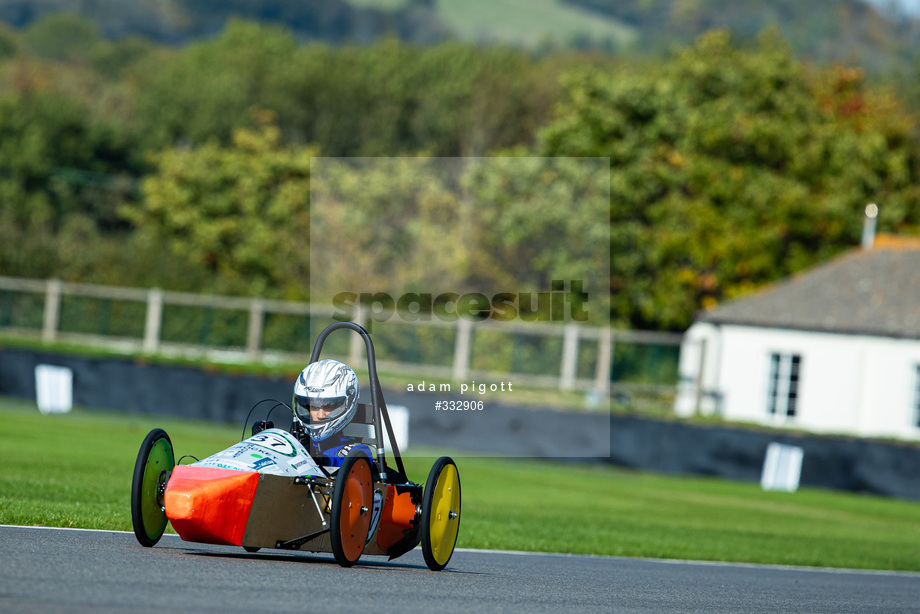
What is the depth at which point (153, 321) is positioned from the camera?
34938mm

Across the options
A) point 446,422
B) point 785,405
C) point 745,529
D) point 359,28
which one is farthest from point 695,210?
point 359,28

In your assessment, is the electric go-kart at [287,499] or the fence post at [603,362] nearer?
the electric go-kart at [287,499]

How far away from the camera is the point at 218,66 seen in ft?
278

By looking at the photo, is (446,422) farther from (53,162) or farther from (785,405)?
(53,162)

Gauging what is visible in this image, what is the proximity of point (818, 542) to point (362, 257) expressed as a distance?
27.0 m

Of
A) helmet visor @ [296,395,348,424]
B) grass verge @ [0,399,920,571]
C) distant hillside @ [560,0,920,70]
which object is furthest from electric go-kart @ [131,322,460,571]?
distant hillside @ [560,0,920,70]

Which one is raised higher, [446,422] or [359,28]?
[359,28]

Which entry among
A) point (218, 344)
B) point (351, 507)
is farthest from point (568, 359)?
point (351, 507)

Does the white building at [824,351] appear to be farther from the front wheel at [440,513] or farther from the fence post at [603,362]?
the front wheel at [440,513]

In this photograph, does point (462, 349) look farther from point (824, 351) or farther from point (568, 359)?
point (824, 351)

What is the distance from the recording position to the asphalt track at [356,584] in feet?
21.5

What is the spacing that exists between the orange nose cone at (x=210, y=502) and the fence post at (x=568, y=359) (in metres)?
25.1

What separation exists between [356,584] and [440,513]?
149 centimetres

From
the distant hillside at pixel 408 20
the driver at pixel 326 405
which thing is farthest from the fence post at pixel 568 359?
the distant hillside at pixel 408 20
